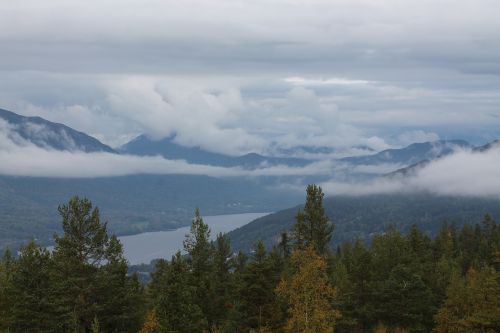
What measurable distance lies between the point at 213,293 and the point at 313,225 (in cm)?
1906

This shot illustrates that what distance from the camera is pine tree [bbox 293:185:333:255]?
241 feet

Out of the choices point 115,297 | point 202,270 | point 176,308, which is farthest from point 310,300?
point 115,297

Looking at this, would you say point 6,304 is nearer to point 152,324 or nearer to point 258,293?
point 152,324

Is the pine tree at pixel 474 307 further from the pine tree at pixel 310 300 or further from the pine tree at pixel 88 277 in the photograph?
the pine tree at pixel 88 277

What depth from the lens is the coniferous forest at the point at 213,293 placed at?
4794 centimetres

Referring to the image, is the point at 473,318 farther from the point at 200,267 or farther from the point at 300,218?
the point at 300,218

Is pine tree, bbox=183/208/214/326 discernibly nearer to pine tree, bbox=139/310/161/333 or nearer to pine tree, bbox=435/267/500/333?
pine tree, bbox=139/310/161/333

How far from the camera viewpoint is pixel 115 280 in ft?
187

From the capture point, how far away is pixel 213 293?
193 ft

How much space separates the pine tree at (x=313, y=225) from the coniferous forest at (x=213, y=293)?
6510 millimetres

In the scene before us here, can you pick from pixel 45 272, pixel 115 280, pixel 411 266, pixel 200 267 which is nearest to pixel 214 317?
pixel 200 267

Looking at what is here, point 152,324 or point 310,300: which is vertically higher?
point 310,300

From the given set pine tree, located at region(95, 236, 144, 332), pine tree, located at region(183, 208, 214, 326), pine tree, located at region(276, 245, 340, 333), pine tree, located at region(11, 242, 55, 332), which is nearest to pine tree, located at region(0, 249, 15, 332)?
pine tree, located at region(11, 242, 55, 332)

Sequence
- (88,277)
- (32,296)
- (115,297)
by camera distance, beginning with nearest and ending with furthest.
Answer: (32,296), (88,277), (115,297)
